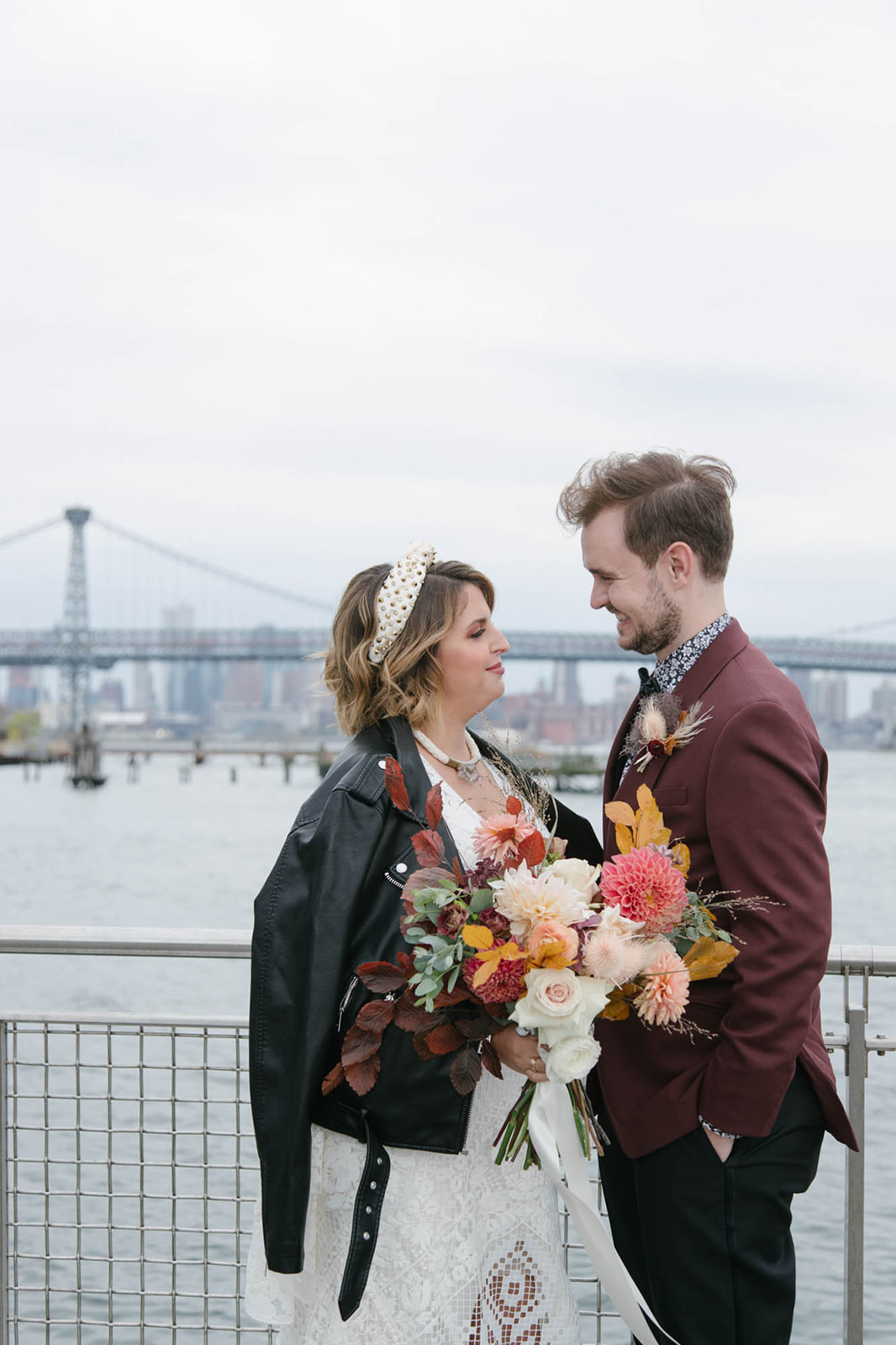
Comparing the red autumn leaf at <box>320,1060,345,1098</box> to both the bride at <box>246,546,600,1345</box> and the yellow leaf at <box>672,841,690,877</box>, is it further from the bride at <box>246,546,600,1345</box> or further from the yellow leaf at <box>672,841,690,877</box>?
the yellow leaf at <box>672,841,690,877</box>

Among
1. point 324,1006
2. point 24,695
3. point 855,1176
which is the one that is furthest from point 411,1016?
point 24,695

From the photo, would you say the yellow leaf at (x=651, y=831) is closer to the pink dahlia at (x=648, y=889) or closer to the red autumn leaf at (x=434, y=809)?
the pink dahlia at (x=648, y=889)

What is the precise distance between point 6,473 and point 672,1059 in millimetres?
92569

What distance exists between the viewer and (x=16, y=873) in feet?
102

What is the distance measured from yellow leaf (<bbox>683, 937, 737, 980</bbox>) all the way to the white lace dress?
451mm

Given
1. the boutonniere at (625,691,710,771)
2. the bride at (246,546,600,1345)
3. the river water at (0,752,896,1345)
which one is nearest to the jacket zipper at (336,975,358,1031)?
the bride at (246,546,600,1345)

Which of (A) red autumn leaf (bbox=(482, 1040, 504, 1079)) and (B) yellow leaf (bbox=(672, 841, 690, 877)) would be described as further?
(A) red autumn leaf (bbox=(482, 1040, 504, 1079))

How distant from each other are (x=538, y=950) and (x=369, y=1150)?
515 mm

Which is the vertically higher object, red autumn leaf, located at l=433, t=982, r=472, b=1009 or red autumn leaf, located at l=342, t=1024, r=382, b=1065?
red autumn leaf, located at l=433, t=982, r=472, b=1009

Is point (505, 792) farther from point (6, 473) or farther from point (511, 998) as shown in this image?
point (6, 473)

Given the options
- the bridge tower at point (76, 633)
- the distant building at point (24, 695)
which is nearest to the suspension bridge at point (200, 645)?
the bridge tower at point (76, 633)

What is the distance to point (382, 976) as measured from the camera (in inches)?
67.9

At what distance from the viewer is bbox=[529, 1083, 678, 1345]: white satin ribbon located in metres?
1.76

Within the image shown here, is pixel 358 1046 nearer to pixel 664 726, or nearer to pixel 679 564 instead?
pixel 664 726
